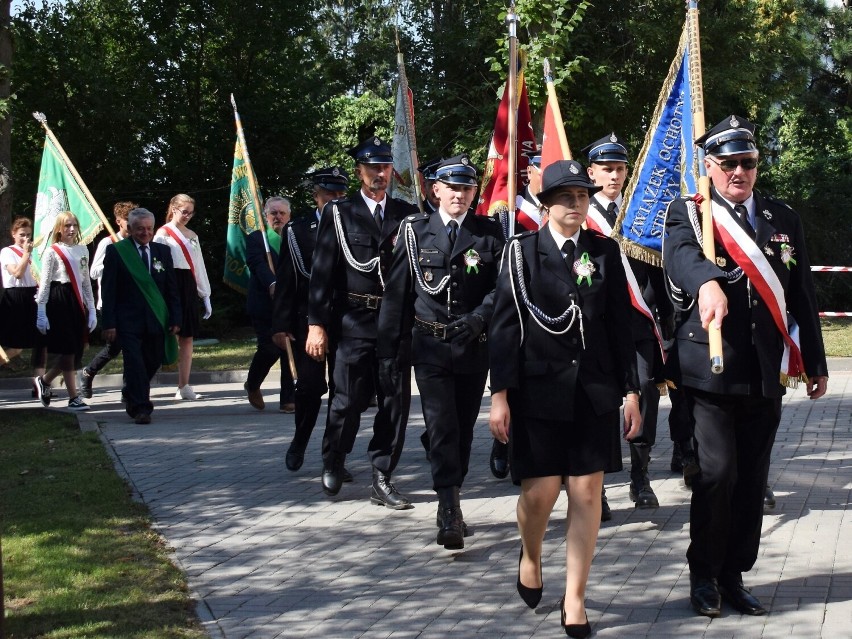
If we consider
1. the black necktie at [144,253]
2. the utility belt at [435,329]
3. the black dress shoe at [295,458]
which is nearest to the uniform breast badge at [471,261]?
the utility belt at [435,329]

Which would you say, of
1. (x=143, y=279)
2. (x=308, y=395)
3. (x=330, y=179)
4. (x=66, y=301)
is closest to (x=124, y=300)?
(x=143, y=279)

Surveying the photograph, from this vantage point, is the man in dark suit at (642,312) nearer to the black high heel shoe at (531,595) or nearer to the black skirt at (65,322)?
the black high heel shoe at (531,595)

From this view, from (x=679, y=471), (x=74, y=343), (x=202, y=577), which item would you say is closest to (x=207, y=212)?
(x=74, y=343)

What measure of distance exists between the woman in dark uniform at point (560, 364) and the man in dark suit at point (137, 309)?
6.94 m

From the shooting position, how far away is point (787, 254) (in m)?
5.71

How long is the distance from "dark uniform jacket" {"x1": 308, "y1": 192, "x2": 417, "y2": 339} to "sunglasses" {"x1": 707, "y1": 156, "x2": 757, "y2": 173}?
115 inches

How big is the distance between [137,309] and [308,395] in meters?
3.38

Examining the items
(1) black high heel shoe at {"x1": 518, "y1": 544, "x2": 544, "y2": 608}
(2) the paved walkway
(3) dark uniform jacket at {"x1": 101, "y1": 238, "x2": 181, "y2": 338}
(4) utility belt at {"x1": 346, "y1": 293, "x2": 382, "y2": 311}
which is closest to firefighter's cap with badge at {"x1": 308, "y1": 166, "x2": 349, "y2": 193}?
(2) the paved walkway

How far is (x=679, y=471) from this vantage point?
888 centimetres

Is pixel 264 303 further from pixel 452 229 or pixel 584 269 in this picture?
pixel 584 269

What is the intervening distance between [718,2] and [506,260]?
21698 millimetres

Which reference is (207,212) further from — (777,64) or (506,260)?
(506,260)

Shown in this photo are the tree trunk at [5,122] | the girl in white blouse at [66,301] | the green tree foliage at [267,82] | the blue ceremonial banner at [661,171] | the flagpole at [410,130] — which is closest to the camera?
the blue ceremonial banner at [661,171]

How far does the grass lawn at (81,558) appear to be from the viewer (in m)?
5.54
